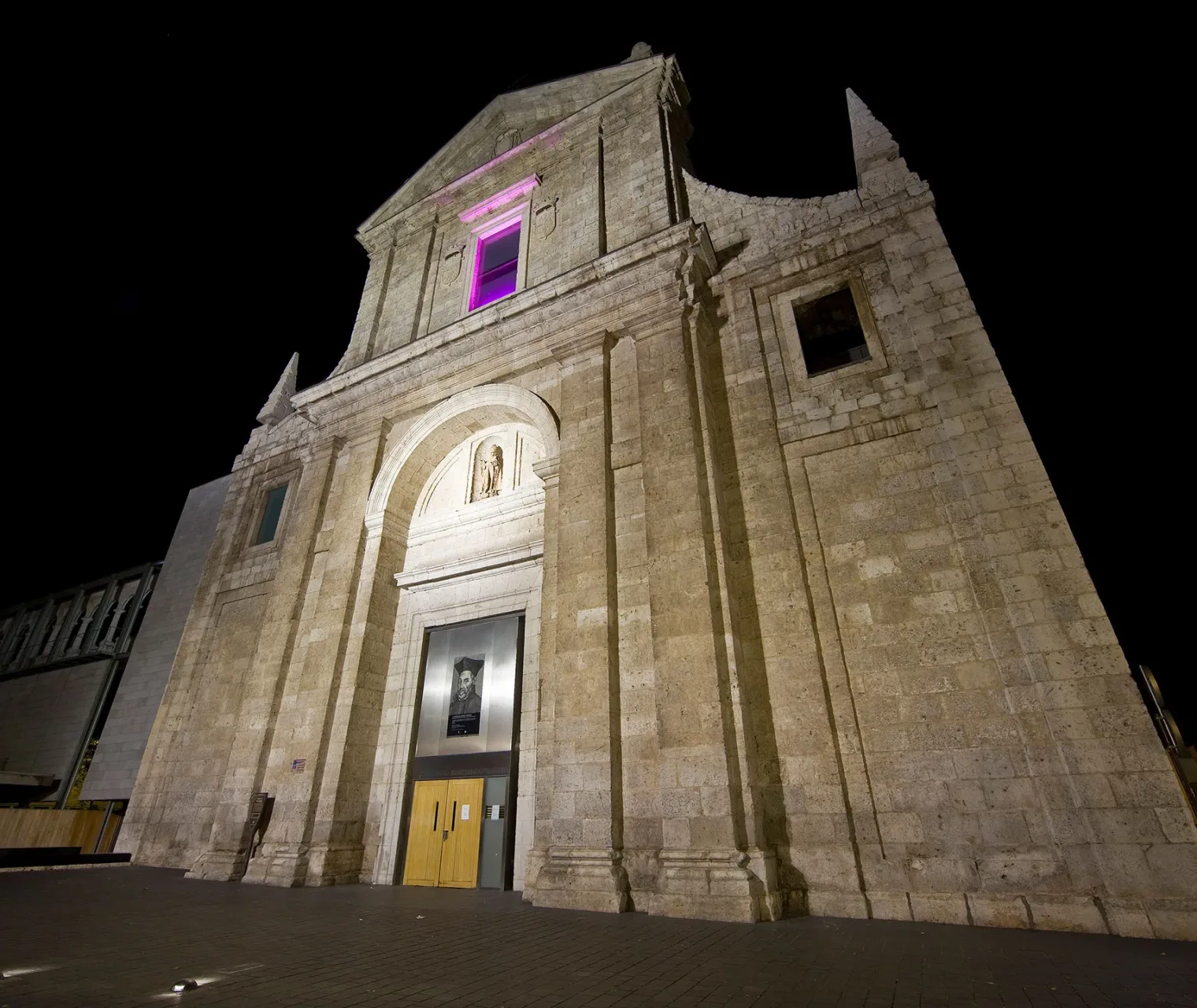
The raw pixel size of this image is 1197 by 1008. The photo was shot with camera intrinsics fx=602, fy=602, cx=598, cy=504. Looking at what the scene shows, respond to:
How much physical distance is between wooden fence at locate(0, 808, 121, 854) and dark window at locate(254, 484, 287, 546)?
7.48 meters

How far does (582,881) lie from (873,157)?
1305 cm

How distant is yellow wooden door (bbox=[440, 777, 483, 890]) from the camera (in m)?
9.91

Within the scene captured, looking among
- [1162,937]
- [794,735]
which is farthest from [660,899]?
[1162,937]

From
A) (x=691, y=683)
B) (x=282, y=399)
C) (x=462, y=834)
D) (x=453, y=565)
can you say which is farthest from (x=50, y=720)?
(x=691, y=683)

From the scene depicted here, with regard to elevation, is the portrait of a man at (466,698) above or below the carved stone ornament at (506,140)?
below

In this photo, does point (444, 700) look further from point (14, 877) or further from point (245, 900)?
point (14, 877)

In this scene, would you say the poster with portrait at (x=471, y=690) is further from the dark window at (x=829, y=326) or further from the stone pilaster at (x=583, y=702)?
the dark window at (x=829, y=326)

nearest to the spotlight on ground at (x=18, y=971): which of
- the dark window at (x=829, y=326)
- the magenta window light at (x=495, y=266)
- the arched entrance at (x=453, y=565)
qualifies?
the arched entrance at (x=453, y=565)

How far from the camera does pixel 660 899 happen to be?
700cm

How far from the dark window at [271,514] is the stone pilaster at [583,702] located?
9.53 meters

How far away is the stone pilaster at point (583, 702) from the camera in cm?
759

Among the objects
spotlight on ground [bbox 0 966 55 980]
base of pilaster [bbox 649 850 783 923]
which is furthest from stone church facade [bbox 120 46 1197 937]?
spotlight on ground [bbox 0 966 55 980]

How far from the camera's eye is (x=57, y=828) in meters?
14.3

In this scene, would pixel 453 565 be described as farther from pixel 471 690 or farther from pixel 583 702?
pixel 583 702
